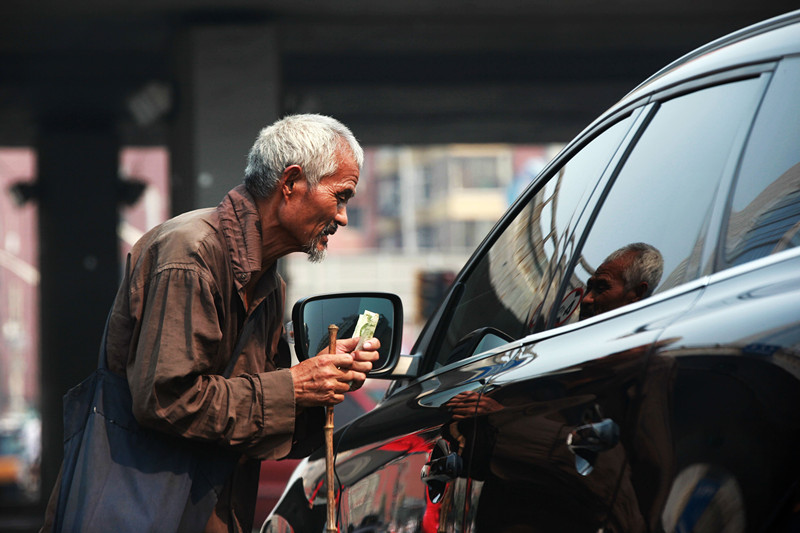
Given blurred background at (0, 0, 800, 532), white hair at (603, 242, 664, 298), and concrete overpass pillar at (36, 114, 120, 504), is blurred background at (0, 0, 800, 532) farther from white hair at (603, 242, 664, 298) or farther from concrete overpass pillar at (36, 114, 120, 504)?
white hair at (603, 242, 664, 298)

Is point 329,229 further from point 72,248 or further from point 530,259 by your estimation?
point 72,248

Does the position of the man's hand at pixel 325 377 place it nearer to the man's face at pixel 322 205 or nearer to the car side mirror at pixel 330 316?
the car side mirror at pixel 330 316

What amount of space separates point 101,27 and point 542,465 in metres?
9.80

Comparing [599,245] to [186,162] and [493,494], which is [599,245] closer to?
[493,494]

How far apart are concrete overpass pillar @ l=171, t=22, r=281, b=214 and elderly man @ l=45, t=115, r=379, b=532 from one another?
289 inches

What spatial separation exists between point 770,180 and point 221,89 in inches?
350

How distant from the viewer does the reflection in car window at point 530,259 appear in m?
2.09

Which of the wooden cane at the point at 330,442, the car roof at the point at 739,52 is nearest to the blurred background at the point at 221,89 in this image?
the wooden cane at the point at 330,442

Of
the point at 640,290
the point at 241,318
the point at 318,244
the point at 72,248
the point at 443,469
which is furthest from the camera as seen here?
the point at 72,248

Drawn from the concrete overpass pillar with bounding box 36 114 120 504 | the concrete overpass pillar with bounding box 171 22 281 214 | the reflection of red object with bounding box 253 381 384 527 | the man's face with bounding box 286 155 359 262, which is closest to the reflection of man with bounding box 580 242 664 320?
the man's face with bounding box 286 155 359 262

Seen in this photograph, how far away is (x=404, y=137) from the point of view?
17.8 meters

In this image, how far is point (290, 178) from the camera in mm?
2561

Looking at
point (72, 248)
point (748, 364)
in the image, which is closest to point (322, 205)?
point (748, 364)

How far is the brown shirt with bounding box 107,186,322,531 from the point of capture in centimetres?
227
